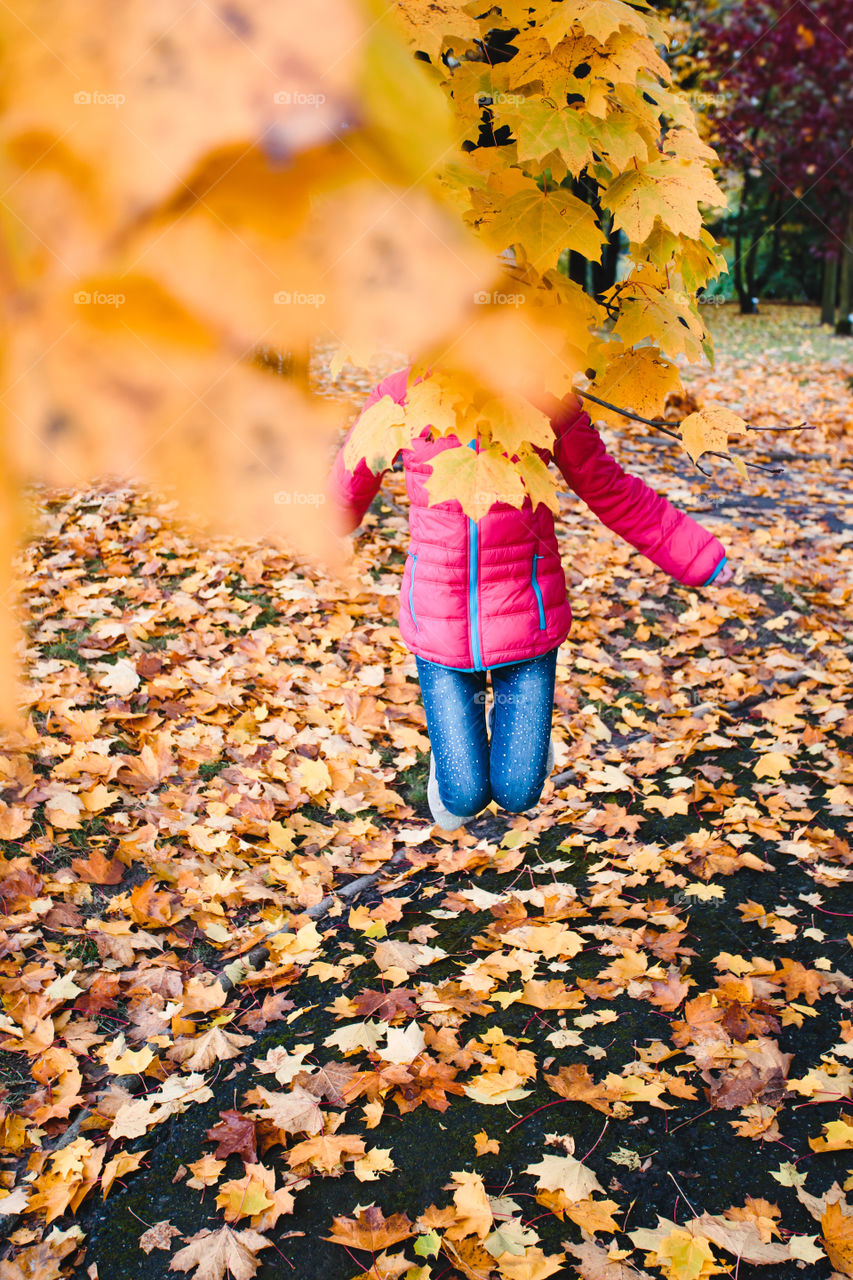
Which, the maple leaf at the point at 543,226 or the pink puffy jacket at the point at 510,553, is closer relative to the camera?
the maple leaf at the point at 543,226

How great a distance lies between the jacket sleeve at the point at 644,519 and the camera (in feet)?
8.59

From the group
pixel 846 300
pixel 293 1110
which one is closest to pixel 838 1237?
pixel 293 1110

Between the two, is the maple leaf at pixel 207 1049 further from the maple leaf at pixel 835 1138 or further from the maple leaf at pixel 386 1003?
the maple leaf at pixel 835 1138

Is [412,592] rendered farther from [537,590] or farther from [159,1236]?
[159,1236]

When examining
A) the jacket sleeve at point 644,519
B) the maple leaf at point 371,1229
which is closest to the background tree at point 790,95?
the jacket sleeve at point 644,519

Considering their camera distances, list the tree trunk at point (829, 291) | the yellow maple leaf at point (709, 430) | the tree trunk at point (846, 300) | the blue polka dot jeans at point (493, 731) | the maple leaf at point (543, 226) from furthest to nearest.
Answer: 1. the tree trunk at point (829, 291)
2. the tree trunk at point (846, 300)
3. the blue polka dot jeans at point (493, 731)
4. the yellow maple leaf at point (709, 430)
5. the maple leaf at point (543, 226)

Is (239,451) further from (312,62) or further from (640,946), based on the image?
(640,946)

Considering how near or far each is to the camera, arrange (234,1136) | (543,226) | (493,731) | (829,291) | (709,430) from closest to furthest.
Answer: (543,226)
(709,430)
(234,1136)
(493,731)
(829,291)

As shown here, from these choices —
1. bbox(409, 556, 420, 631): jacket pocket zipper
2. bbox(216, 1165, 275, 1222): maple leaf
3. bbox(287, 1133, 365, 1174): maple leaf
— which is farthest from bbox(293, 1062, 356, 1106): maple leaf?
bbox(409, 556, 420, 631): jacket pocket zipper

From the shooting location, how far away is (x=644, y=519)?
2691 millimetres

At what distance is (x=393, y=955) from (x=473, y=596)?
44.3 inches

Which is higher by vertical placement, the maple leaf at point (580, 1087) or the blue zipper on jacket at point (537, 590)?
the blue zipper on jacket at point (537, 590)

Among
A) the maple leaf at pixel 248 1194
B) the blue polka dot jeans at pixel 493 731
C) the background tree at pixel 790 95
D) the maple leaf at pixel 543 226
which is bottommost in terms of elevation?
the maple leaf at pixel 248 1194

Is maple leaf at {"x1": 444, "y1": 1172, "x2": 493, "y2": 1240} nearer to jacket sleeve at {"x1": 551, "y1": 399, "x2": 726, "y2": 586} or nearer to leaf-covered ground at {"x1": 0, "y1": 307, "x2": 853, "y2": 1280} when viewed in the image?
leaf-covered ground at {"x1": 0, "y1": 307, "x2": 853, "y2": 1280}
